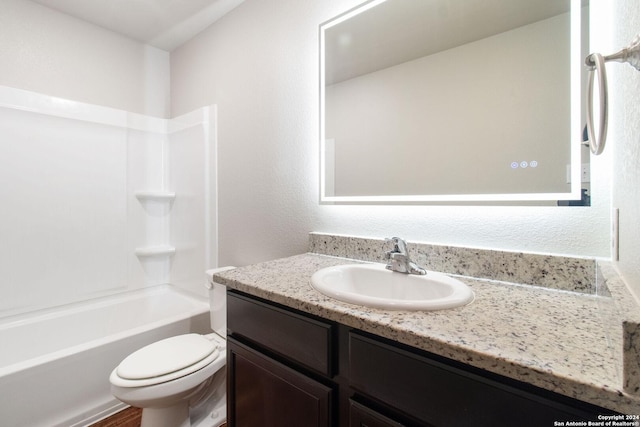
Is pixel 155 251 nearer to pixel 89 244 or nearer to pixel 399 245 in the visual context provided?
pixel 89 244

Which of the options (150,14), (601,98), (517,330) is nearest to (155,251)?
(150,14)

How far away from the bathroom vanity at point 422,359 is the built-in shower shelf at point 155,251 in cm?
155

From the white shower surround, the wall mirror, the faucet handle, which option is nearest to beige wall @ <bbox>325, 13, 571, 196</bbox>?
the wall mirror

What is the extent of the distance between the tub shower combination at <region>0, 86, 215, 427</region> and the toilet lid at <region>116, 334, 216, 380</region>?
1.24 feet

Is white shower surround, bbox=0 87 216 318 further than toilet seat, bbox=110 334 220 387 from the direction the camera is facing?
Yes

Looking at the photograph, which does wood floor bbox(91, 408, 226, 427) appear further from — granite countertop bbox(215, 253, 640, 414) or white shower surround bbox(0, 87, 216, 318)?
granite countertop bbox(215, 253, 640, 414)

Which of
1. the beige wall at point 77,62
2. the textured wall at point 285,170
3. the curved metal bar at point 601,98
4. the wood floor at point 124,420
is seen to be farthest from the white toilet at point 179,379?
the beige wall at point 77,62

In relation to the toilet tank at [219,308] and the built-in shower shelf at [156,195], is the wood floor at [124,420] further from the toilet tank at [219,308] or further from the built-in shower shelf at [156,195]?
the built-in shower shelf at [156,195]

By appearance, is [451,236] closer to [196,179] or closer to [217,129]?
[217,129]

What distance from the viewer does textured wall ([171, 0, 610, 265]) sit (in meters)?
0.92

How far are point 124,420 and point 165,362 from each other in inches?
26.2

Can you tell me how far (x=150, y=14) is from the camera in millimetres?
1902

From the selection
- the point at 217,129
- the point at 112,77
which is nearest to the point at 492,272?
the point at 217,129

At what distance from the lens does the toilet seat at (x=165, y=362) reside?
115 centimetres
